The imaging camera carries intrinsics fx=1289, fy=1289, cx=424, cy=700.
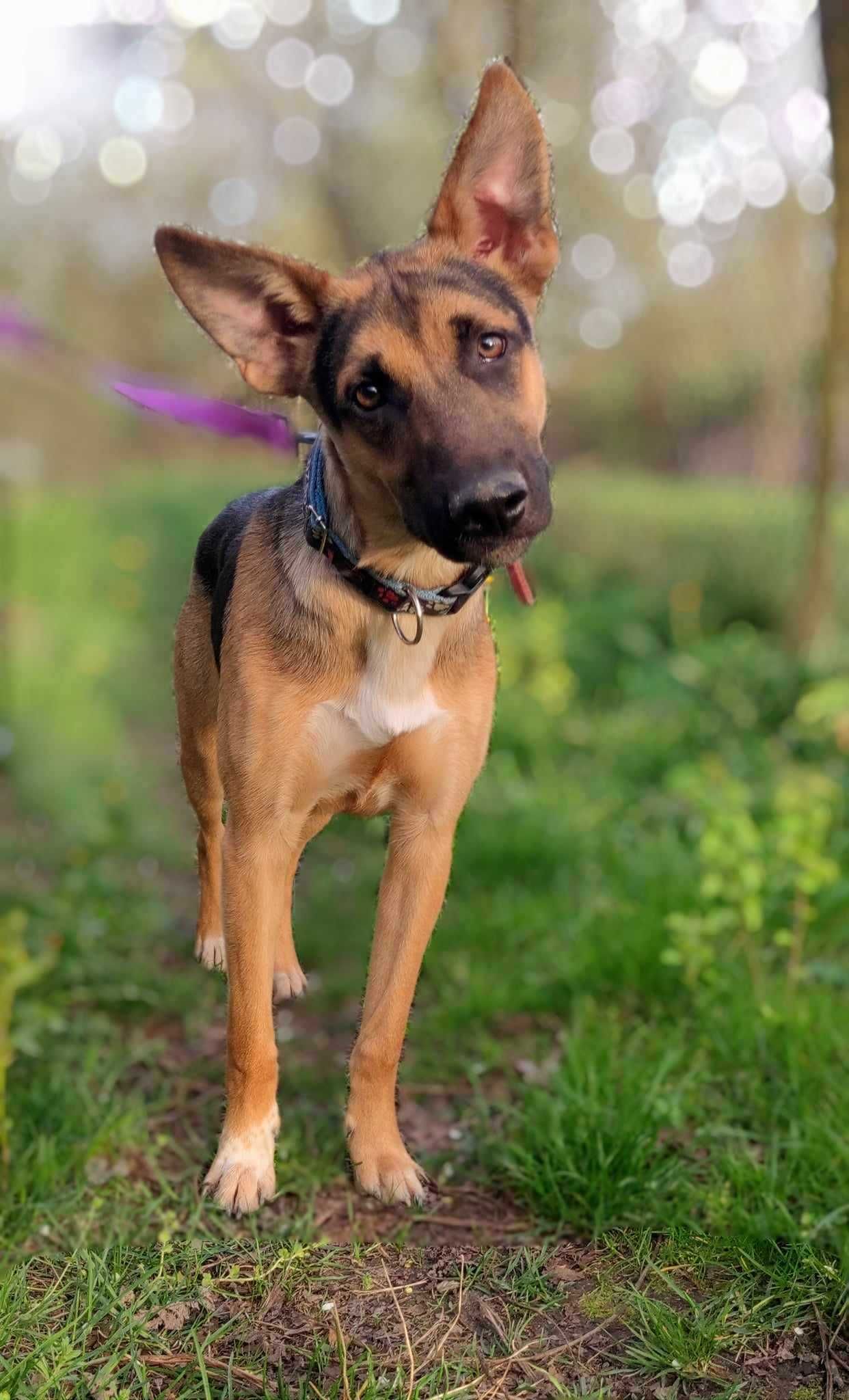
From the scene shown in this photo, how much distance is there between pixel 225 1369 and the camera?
8.35ft

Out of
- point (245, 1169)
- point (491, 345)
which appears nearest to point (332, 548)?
point (491, 345)

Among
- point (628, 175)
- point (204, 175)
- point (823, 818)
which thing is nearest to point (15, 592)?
point (204, 175)

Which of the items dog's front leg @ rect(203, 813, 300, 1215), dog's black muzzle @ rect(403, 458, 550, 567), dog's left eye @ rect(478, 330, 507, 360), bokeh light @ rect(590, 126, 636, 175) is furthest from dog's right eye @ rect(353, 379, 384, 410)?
bokeh light @ rect(590, 126, 636, 175)

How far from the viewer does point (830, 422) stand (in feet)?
28.3

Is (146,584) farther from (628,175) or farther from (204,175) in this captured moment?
(204,175)

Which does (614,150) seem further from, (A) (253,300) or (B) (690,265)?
(A) (253,300)

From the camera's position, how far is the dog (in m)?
2.33

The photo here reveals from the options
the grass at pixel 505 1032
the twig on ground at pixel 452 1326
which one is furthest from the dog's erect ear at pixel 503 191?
the twig on ground at pixel 452 1326

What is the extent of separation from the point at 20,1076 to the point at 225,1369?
93.8 inches

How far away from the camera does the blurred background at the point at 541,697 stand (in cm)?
405

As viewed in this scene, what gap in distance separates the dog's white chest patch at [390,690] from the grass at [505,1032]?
3.46 feet

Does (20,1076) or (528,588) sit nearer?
(528,588)

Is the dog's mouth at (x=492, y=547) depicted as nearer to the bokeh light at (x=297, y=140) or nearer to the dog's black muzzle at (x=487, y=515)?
the dog's black muzzle at (x=487, y=515)

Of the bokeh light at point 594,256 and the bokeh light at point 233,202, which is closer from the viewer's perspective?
the bokeh light at point 233,202
